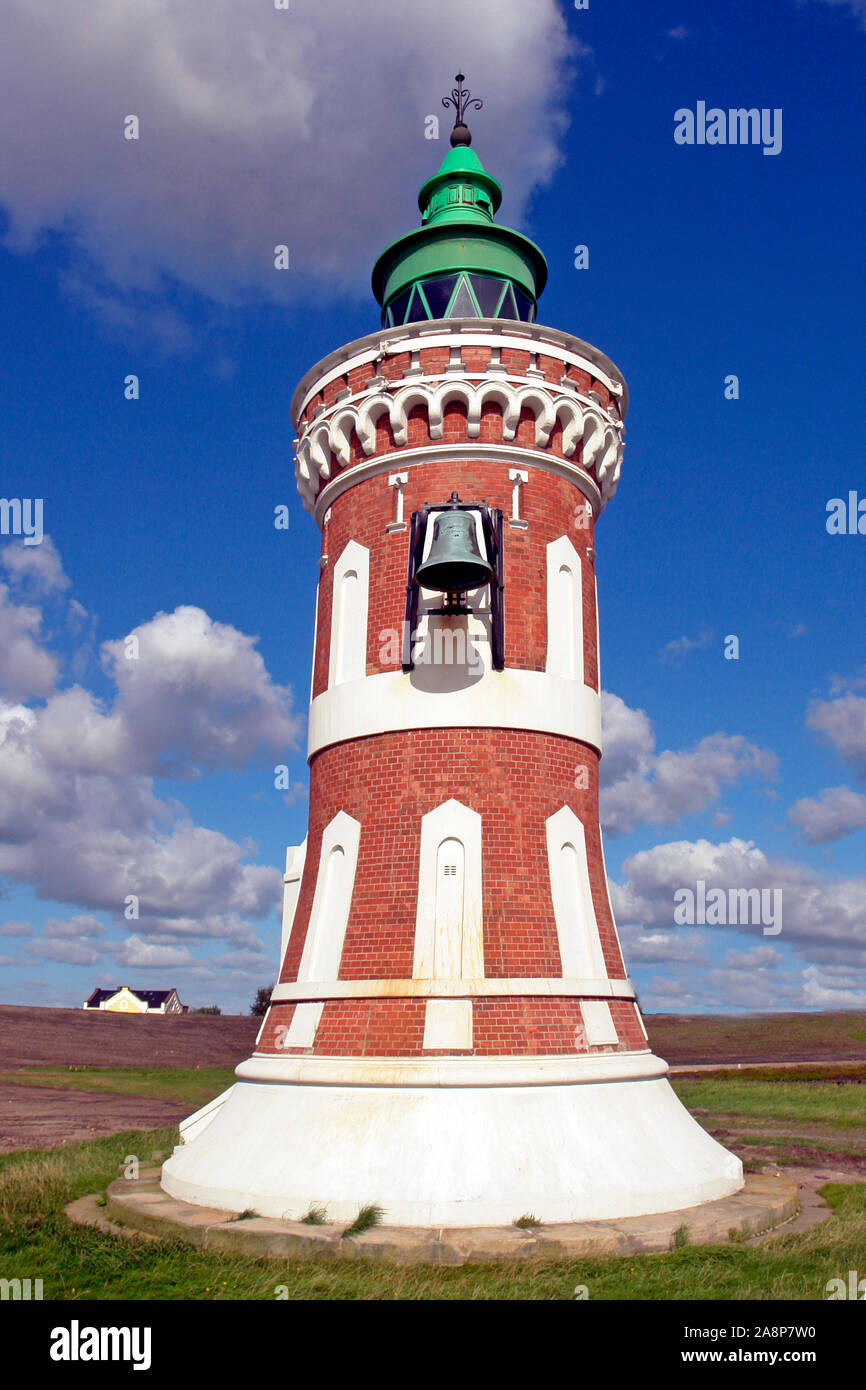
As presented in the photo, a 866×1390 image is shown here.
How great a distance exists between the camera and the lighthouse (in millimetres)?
10797

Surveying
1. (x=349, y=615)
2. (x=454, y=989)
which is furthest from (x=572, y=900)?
(x=349, y=615)

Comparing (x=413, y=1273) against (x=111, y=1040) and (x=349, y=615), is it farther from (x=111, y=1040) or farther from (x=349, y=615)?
(x=111, y=1040)

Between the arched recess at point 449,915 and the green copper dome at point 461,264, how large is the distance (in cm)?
804

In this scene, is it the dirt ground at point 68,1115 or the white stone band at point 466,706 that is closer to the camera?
the white stone band at point 466,706

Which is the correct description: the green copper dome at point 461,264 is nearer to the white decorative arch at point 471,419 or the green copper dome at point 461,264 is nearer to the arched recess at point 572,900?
the white decorative arch at point 471,419

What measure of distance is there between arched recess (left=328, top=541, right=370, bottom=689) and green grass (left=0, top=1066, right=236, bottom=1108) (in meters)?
19.1

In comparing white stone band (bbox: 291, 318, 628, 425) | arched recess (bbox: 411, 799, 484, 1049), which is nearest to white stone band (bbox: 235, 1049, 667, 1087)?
arched recess (bbox: 411, 799, 484, 1049)

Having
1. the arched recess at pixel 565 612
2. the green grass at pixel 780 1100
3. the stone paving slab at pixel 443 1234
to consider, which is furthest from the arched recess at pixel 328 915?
the green grass at pixel 780 1100

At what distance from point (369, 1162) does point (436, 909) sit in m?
3.06

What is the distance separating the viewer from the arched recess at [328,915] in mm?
12477

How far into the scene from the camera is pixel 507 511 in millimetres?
13898

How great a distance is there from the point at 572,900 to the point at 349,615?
5386 millimetres
